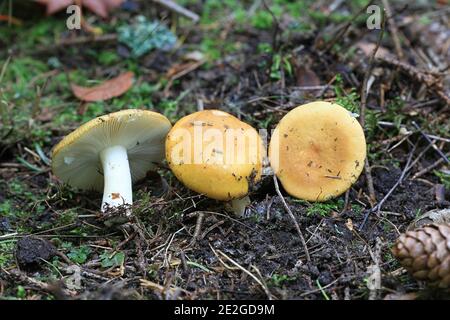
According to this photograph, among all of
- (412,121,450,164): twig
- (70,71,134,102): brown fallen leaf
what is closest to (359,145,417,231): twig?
(412,121,450,164): twig

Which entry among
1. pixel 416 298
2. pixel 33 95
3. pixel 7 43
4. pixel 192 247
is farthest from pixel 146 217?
pixel 7 43

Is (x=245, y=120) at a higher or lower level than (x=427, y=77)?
lower

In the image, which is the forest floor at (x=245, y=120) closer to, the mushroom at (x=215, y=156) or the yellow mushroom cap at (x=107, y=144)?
the yellow mushroom cap at (x=107, y=144)

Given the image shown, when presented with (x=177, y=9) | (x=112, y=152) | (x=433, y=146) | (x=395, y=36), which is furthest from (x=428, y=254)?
(x=177, y=9)

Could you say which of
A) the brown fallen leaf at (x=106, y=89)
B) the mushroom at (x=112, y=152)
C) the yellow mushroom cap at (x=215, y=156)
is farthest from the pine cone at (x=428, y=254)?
the brown fallen leaf at (x=106, y=89)

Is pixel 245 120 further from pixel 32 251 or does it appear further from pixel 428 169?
pixel 32 251

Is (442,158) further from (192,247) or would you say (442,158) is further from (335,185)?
(192,247)
